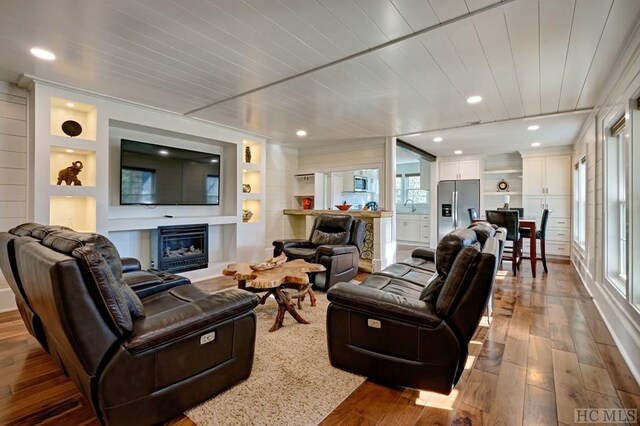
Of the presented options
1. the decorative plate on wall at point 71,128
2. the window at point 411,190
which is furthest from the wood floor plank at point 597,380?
the window at point 411,190

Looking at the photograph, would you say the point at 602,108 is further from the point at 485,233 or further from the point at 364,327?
the point at 364,327

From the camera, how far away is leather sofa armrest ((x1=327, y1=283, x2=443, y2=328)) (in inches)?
67.8

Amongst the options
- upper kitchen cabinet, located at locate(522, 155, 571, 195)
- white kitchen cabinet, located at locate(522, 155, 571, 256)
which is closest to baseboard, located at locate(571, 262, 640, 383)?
white kitchen cabinet, located at locate(522, 155, 571, 256)

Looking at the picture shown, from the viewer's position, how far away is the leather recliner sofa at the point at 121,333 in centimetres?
128

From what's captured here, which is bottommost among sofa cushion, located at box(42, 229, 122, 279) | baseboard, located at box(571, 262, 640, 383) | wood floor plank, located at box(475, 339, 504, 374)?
wood floor plank, located at box(475, 339, 504, 374)

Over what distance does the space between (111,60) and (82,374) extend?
2.55m

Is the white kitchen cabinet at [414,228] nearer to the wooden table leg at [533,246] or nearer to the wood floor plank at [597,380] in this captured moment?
the wooden table leg at [533,246]

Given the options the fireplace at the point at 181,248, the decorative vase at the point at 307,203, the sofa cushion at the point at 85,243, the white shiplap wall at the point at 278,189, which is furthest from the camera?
the decorative vase at the point at 307,203

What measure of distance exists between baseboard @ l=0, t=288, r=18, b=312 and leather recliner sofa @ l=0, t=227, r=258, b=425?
1.93 meters

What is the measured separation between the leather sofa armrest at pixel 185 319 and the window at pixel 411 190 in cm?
785

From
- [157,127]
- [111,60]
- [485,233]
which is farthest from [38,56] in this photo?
[485,233]

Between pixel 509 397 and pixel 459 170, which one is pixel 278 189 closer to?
pixel 459 170

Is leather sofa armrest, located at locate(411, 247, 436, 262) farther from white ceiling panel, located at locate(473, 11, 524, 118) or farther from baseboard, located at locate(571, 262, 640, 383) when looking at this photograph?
white ceiling panel, located at locate(473, 11, 524, 118)

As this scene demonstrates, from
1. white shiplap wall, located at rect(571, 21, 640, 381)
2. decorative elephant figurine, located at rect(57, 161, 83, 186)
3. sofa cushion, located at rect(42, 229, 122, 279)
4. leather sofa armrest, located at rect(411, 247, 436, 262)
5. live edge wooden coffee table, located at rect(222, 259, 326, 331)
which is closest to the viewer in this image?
sofa cushion, located at rect(42, 229, 122, 279)
